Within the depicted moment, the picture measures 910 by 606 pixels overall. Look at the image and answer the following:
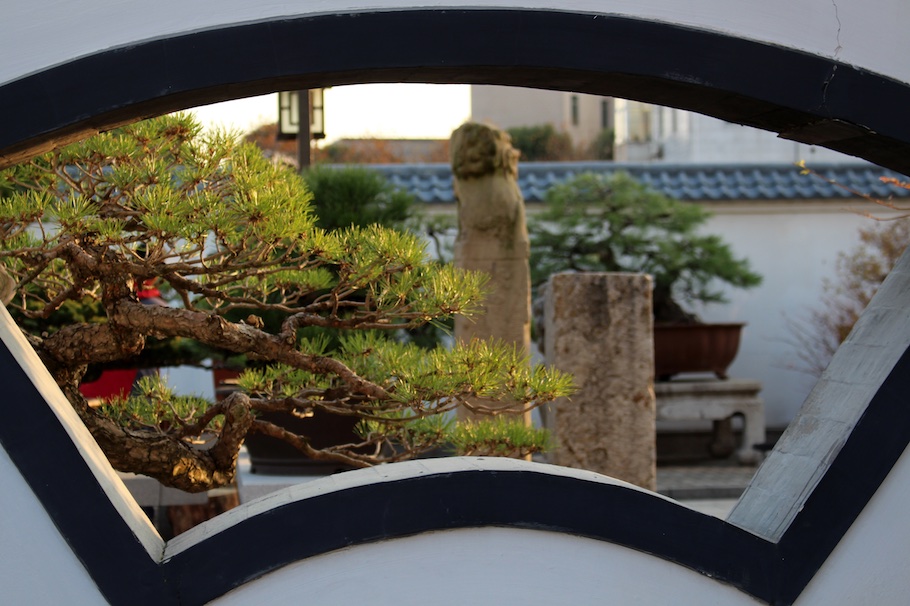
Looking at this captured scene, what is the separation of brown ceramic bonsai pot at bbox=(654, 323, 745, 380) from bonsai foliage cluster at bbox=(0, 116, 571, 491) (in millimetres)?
4784

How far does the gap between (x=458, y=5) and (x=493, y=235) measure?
2733 millimetres

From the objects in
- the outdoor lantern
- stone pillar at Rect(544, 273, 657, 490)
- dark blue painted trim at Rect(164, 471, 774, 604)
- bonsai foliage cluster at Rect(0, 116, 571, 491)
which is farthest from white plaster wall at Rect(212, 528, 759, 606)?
the outdoor lantern

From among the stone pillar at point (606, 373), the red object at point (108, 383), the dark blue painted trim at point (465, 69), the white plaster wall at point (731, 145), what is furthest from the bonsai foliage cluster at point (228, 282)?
the white plaster wall at point (731, 145)

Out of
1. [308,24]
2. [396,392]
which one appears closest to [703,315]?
[396,392]

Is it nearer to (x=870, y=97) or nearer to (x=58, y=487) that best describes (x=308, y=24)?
(x=58, y=487)

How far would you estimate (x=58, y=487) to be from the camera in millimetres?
1484

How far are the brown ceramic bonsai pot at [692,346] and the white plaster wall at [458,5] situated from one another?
5.14 meters

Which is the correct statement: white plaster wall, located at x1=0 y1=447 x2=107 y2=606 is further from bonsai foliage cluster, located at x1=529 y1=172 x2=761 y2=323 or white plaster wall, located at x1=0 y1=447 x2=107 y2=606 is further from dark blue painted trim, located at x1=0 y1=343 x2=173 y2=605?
bonsai foliage cluster, located at x1=529 y1=172 x2=761 y2=323

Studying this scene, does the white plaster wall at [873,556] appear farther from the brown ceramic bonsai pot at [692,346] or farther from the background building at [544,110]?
the background building at [544,110]

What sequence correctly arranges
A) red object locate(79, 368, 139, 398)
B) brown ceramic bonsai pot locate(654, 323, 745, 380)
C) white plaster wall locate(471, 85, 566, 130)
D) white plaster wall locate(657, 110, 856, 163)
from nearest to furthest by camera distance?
red object locate(79, 368, 139, 398) < brown ceramic bonsai pot locate(654, 323, 745, 380) < white plaster wall locate(657, 110, 856, 163) < white plaster wall locate(471, 85, 566, 130)

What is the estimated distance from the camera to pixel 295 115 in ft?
18.7

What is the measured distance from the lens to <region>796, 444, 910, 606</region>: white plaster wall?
1.69 m

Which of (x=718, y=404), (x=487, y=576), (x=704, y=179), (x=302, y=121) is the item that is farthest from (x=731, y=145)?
(x=487, y=576)

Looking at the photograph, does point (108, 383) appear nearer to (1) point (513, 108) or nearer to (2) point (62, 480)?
(2) point (62, 480)
